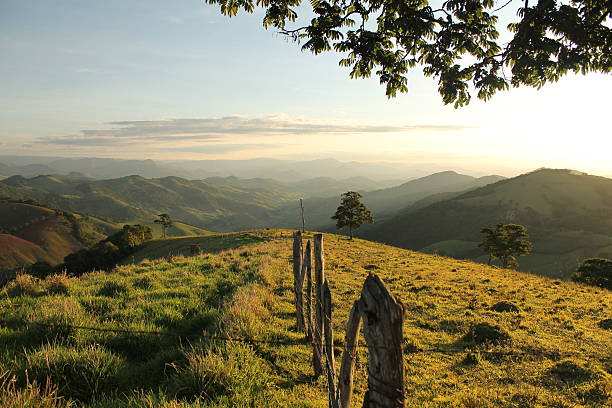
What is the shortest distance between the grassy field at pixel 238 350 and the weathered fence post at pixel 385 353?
9.50 ft

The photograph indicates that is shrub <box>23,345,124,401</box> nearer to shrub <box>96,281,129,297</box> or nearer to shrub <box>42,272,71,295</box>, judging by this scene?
shrub <box>96,281,129,297</box>

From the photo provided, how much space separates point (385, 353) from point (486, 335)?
31.9ft

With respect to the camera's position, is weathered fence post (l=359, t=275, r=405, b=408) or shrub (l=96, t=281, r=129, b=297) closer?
weathered fence post (l=359, t=275, r=405, b=408)

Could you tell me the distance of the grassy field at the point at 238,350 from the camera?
5.07m

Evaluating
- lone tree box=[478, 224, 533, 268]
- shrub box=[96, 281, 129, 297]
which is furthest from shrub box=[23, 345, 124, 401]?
lone tree box=[478, 224, 533, 268]

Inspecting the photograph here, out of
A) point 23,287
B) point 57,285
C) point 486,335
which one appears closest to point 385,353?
point 486,335

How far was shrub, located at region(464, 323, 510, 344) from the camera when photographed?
10180mm

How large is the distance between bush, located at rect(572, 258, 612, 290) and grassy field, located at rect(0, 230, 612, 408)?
83.7 feet

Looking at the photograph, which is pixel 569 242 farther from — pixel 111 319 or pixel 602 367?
pixel 111 319

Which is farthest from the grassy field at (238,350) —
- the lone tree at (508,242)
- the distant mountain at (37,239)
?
the distant mountain at (37,239)

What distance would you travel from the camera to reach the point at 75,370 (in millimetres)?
5141

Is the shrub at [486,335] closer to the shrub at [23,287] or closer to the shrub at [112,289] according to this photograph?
the shrub at [112,289]

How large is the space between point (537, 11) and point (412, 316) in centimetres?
1122

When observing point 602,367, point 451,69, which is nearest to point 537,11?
point 451,69
